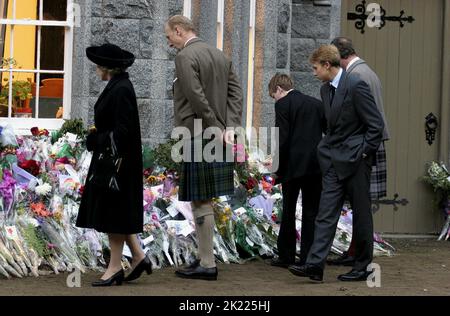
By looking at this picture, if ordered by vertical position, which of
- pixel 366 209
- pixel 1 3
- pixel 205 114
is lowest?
pixel 366 209

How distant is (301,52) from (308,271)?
4567mm

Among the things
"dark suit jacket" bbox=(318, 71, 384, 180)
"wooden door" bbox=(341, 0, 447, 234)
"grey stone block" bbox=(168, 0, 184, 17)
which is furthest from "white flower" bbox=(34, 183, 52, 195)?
"wooden door" bbox=(341, 0, 447, 234)

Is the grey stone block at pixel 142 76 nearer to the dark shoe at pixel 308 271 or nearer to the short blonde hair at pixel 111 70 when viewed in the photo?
the short blonde hair at pixel 111 70

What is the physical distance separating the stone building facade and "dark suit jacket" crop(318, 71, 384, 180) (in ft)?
7.97

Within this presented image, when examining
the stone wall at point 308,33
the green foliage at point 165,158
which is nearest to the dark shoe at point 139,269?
the green foliage at point 165,158

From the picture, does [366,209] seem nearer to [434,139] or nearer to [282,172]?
[282,172]

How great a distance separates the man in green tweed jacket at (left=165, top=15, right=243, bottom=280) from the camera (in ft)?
29.1

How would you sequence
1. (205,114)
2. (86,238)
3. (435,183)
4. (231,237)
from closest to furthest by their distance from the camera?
(205,114), (86,238), (231,237), (435,183)

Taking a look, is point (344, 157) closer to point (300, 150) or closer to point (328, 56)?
point (328, 56)

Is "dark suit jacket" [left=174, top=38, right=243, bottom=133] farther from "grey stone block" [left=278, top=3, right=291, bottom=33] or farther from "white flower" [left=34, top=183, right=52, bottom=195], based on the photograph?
"grey stone block" [left=278, top=3, right=291, bottom=33]

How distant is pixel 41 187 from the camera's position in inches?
374
